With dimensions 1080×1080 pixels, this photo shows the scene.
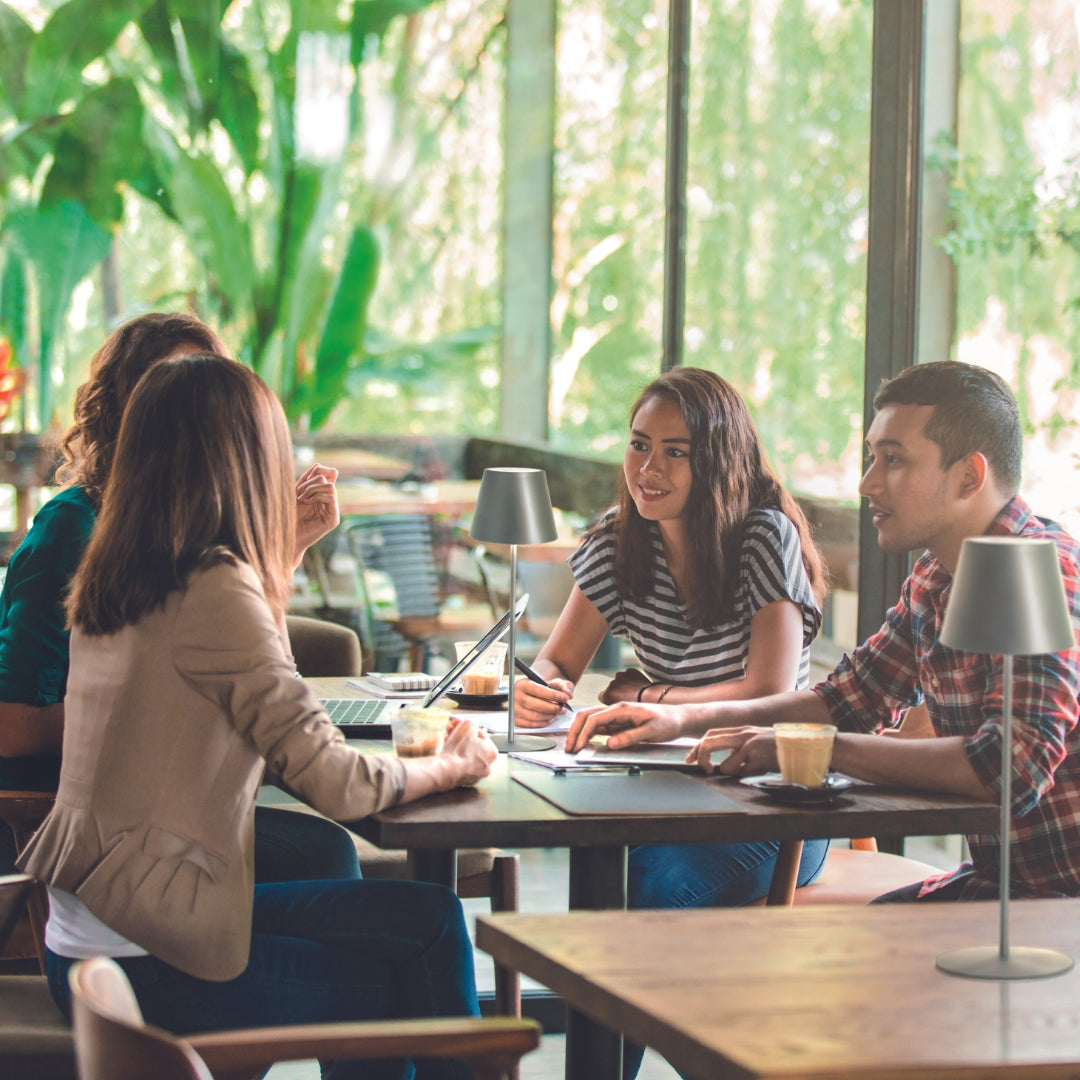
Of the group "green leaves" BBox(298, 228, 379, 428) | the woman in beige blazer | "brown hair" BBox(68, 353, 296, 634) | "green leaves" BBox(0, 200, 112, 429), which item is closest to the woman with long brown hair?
the woman in beige blazer

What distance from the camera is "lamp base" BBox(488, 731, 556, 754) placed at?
243 centimetres

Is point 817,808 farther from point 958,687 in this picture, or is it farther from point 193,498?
point 193,498

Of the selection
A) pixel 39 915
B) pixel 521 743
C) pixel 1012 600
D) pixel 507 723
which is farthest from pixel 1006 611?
pixel 39 915

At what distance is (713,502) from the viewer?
292 centimetres

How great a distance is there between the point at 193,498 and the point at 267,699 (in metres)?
0.29

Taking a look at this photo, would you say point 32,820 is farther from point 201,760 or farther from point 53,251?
point 53,251

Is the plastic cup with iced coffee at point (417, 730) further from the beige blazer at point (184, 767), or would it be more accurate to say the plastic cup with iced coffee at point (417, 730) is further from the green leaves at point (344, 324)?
the green leaves at point (344, 324)

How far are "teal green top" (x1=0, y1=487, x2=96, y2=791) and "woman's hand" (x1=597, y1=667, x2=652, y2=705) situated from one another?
38.7 inches

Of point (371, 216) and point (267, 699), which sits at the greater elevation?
point (371, 216)

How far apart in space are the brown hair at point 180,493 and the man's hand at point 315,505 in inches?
38.7

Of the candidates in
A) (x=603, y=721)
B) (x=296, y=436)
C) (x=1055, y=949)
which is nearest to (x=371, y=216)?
(x=296, y=436)

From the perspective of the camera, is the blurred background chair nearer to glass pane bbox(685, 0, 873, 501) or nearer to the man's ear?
glass pane bbox(685, 0, 873, 501)

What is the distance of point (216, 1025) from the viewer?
6.24 ft

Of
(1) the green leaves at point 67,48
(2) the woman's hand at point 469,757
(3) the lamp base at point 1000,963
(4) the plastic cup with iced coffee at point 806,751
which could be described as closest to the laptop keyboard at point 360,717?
(2) the woman's hand at point 469,757
